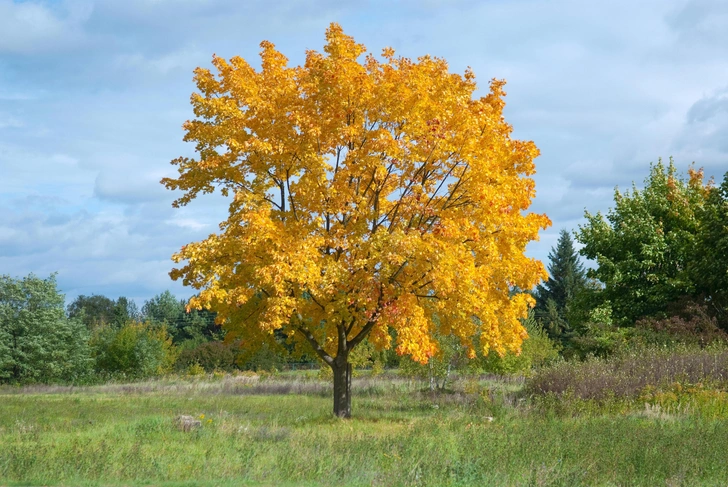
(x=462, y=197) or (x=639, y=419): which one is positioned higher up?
(x=462, y=197)

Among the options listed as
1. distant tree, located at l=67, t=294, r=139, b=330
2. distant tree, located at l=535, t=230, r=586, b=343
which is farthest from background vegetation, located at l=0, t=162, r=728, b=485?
distant tree, located at l=67, t=294, r=139, b=330

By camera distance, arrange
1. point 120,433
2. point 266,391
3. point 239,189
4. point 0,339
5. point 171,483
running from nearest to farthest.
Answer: point 171,483 < point 120,433 < point 239,189 < point 266,391 < point 0,339

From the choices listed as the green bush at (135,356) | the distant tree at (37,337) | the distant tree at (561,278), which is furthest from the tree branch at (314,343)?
the distant tree at (561,278)

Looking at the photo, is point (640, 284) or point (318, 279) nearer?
point (318, 279)

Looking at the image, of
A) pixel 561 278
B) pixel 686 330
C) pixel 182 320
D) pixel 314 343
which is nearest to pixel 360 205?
pixel 314 343

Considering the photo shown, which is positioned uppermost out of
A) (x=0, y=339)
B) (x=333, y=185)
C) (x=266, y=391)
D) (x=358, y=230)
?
(x=333, y=185)

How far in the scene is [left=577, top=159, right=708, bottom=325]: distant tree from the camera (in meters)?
34.0

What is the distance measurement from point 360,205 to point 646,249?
851 inches

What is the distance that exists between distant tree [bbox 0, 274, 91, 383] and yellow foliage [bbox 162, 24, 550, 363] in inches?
1279

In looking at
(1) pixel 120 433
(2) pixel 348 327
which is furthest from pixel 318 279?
(1) pixel 120 433

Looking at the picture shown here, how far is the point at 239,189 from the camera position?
751 inches

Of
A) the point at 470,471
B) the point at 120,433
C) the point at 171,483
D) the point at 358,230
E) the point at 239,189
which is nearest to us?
the point at 171,483

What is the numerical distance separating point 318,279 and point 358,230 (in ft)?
6.89

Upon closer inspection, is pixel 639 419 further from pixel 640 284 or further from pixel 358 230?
pixel 640 284
